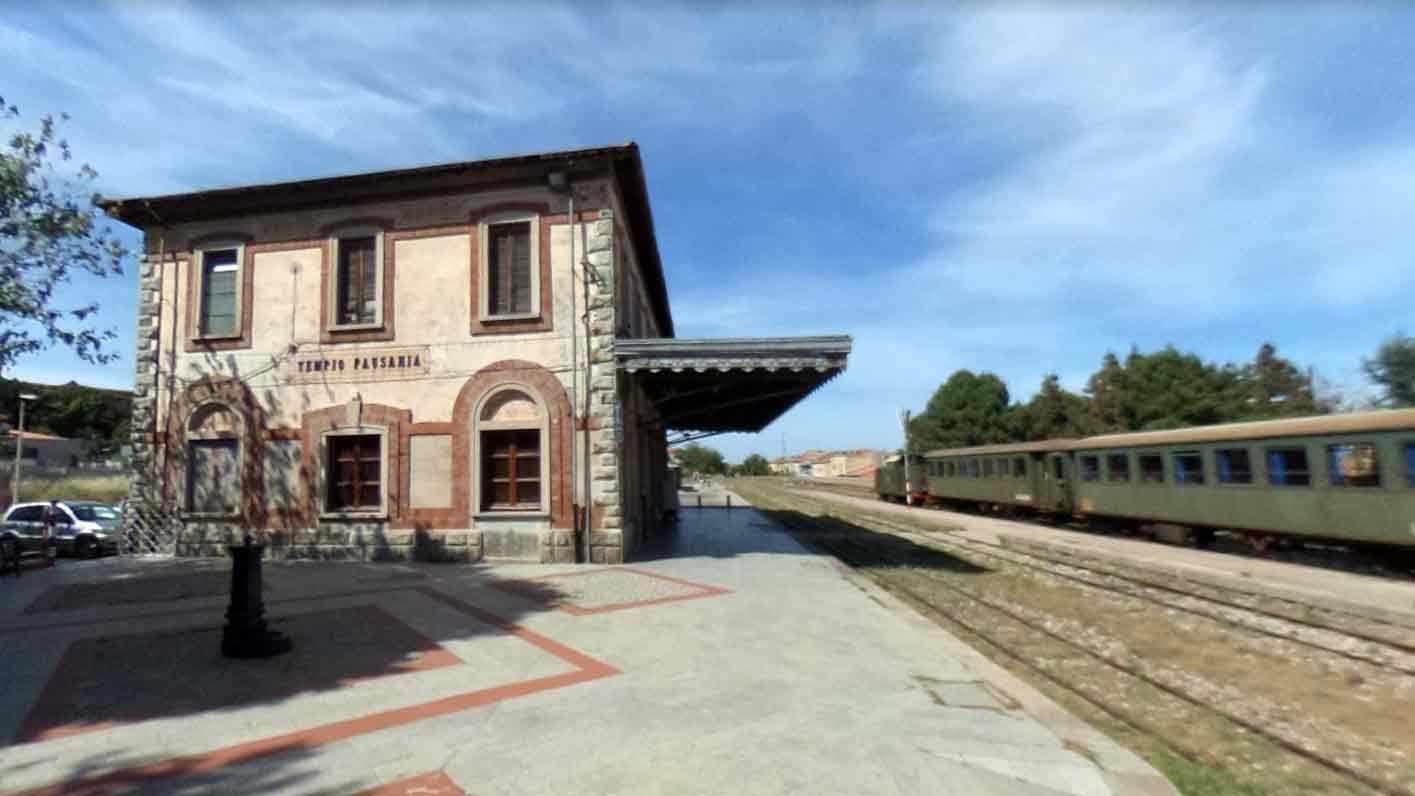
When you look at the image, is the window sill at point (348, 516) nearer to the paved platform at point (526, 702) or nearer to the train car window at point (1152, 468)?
the paved platform at point (526, 702)

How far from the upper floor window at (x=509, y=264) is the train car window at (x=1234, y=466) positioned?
14667mm

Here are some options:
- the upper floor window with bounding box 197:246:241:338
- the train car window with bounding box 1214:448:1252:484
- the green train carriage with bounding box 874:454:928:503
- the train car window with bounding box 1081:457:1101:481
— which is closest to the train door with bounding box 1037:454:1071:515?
the train car window with bounding box 1081:457:1101:481

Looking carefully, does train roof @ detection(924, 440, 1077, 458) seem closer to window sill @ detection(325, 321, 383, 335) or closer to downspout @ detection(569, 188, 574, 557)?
downspout @ detection(569, 188, 574, 557)

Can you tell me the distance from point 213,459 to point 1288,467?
69.0ft

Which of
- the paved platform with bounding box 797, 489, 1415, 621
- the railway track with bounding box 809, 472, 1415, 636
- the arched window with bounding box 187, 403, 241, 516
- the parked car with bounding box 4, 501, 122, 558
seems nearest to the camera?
the railway track with bounding box 809, 472, 1415, 636

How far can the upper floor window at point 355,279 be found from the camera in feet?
44.8

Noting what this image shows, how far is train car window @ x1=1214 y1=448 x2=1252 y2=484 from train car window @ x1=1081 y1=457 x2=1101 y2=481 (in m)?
4.71

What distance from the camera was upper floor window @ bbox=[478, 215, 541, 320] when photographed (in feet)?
43.0

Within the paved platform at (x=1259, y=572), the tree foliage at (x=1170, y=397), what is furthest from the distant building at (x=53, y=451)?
the tree foliage at (x=1170, y=397)

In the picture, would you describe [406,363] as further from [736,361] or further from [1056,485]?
[1056,485]

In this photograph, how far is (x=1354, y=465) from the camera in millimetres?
11719

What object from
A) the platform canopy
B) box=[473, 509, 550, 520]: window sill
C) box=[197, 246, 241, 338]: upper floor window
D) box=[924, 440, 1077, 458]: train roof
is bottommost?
box=[473, 509, 550, 520]: window sill

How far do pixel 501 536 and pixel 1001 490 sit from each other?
19697 millimetres

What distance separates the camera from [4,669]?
594 cm
